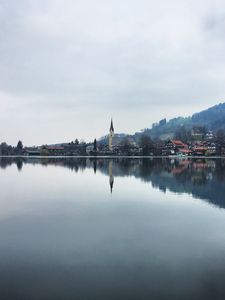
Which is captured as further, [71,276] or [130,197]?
[130,197]

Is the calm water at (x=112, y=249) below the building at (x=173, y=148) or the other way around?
below

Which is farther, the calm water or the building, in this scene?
the building

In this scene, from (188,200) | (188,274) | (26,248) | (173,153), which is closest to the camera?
(188,274)

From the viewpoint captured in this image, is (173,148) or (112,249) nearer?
(112,249)

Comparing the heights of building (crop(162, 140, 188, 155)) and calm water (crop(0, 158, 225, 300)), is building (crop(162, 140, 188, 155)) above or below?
above

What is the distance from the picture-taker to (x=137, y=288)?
1042 cm

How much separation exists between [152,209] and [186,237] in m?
A: 7.70

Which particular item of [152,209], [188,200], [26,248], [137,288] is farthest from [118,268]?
[188,200]

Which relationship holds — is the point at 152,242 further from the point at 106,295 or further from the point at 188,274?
the point at 106,295

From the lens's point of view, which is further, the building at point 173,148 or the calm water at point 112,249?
the building at point 173,148

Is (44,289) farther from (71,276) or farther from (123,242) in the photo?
(123,242)

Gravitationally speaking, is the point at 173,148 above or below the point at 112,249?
above

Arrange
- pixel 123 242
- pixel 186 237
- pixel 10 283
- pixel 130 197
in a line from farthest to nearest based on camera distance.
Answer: pixel 130 197, pixel 186 237, pixel 123 242, pixel 10 283

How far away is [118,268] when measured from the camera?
1203 cm
